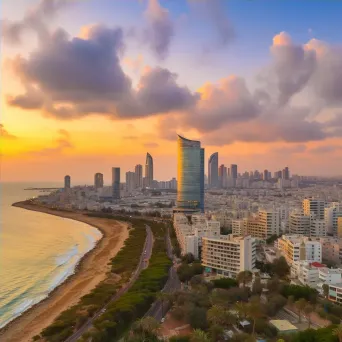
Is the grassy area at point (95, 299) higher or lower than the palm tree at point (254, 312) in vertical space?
lower

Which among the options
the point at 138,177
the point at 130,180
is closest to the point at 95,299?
the point at 130,180

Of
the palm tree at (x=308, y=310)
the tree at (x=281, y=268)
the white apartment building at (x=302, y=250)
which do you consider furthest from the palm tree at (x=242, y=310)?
the white apartment building at (x=302, y=250)

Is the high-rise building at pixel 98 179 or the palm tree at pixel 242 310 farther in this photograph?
the high-rise building at pixel 98 179

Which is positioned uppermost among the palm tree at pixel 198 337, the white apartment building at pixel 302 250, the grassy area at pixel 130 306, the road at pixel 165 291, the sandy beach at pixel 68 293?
the white apartment building at pixel 302 250

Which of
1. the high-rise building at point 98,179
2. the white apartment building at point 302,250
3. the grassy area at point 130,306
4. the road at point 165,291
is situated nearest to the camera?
the grassy area at point 130,306

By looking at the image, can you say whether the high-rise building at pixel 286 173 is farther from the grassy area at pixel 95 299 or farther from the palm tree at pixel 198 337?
the palm tree at pixel 198 337

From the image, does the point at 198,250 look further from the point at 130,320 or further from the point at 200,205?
the point at 200,205

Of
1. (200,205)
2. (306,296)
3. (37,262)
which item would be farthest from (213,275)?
(200,205)

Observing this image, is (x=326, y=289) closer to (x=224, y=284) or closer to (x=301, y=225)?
(x=224, y=284)
